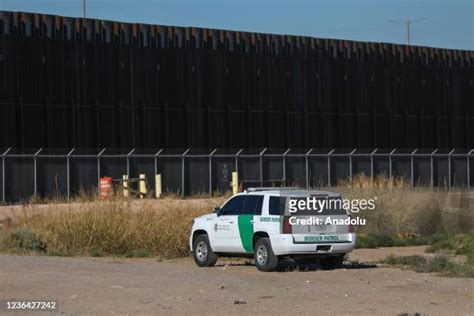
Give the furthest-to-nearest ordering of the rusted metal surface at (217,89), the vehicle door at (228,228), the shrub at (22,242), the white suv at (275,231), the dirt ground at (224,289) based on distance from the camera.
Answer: the rusted metal surface at (217,89) → the shrub at (22,242) → the vehicle door at (228,228) → the white suv at (275,231) → the dirt ground at (224,289)

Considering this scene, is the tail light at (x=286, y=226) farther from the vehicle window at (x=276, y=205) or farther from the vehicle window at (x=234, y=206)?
the vehicle window at (x=234, y=206)

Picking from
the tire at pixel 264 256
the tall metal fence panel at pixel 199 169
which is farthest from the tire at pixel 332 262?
the tall metal fence panel at pixel 199 169

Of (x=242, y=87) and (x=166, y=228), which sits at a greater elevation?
(x=242, y=87)

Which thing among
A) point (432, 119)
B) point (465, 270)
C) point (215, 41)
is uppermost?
point (215, 41)

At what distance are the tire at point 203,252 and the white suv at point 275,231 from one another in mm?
29

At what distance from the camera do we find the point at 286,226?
815 inches

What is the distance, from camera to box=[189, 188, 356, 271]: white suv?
68.0 ft

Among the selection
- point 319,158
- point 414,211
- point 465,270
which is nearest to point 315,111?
point 319,158

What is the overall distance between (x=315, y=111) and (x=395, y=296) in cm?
5367

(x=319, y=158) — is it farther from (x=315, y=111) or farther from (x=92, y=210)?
(x=92, y=210)

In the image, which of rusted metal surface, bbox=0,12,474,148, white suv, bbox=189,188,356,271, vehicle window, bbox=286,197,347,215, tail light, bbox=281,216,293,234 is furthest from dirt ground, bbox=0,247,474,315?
rusted metal surface, bbox=0,12,474,148

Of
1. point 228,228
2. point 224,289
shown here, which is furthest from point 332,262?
point 224,289

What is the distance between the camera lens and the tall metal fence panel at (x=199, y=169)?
150 feet

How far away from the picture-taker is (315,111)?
229 feet
